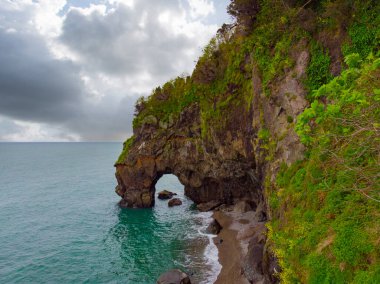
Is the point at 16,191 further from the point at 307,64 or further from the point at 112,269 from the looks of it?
the point at 307,64

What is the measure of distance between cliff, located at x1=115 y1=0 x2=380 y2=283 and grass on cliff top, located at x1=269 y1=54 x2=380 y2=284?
6cm

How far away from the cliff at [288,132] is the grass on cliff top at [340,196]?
6cm

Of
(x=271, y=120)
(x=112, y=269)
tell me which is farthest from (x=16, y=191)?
(x=271, y=120)

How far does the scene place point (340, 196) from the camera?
1212 centimetres

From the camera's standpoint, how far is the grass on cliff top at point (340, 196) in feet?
24.6

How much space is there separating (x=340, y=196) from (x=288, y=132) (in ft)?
29.6

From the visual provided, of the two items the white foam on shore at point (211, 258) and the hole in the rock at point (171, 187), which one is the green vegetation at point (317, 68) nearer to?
the white foam on shore at point (211, 258)

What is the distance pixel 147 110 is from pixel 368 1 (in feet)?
130

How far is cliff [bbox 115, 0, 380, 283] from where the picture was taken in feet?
30.3

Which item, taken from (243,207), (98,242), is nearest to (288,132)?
(243,207)

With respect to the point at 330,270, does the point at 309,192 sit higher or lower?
higher

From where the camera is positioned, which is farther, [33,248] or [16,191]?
[16,191]

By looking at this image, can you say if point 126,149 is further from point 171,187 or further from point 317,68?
point 317,68

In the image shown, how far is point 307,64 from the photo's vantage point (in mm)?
19984
